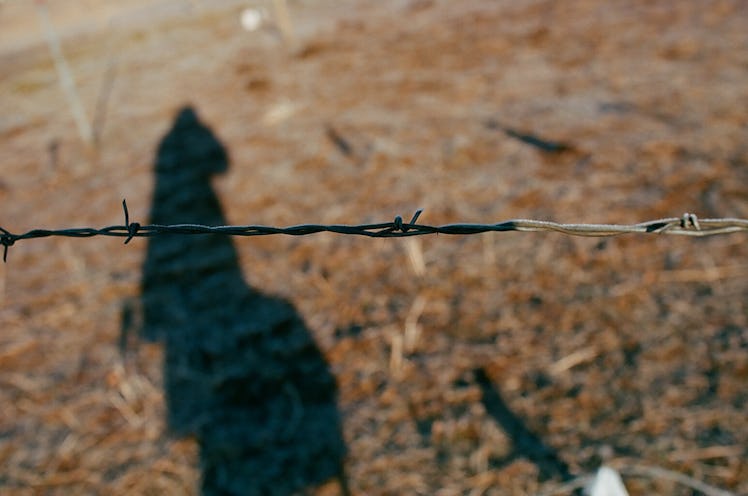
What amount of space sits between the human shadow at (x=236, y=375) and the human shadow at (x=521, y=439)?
0.67 meters

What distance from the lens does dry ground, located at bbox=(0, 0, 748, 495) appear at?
2.50 meters

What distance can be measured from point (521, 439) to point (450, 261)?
4.24 feet

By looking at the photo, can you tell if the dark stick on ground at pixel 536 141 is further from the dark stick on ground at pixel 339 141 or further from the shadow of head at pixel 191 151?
the shadow of head at pixel 191 151

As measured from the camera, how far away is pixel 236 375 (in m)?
2.93

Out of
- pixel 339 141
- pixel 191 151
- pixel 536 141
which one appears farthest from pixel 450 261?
pixel 191 151

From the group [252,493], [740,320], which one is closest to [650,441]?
[740,320]

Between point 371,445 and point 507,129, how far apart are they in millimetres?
3208

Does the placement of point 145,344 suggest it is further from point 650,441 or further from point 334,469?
point 650,441

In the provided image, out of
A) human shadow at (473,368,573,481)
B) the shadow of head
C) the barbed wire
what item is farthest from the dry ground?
the barbed wire

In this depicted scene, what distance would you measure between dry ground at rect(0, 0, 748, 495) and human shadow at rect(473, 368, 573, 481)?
1 centimetres

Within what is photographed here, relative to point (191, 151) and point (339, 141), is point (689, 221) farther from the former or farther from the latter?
point (191, 151)

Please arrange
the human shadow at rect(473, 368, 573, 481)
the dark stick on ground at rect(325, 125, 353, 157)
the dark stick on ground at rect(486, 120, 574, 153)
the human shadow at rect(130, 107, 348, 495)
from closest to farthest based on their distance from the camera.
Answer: the human shadow at rect(473, 368, 573, 481)
the human shadow at rect(130, 107, 348, 495)
the dark stick on ground at rect(486, 120, 574, 153)
the dark stick on ground at rect(325, 125, 353, 157)

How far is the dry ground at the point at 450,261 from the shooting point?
250 cm

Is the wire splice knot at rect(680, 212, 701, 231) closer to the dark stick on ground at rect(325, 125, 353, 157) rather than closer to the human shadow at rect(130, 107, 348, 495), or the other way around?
the human shadow at rect(130, 107, 348, 495)
